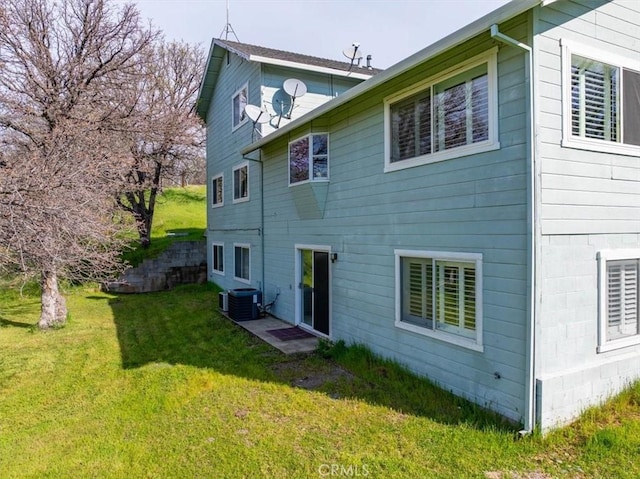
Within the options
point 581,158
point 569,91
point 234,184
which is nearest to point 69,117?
point 234,184

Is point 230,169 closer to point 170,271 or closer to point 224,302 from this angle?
point 224,302

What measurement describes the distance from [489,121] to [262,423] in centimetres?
448

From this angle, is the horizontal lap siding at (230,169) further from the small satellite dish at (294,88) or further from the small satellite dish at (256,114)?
the small satellite dish at (294,88)

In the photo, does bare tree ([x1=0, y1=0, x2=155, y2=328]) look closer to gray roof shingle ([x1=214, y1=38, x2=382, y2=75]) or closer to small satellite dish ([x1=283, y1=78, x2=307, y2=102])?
gray roof shingle ([x1=214, y1=38, x2=382, y2=75])

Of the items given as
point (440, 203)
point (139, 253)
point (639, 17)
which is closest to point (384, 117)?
point (440, 203)

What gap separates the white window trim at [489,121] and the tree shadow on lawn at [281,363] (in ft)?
10.2

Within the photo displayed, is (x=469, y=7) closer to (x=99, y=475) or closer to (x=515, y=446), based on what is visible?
(x=515, y=446)

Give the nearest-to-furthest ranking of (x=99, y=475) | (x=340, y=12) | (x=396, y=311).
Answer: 1. (x=99, y=475)
2. (x=396, y=311)
3. (x=340, y=12)

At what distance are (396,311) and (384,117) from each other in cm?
308

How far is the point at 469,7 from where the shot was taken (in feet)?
30.9

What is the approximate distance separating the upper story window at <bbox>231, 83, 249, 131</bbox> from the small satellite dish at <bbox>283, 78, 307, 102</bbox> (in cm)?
212

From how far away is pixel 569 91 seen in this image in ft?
15.2

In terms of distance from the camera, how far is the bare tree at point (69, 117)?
6.03 meters

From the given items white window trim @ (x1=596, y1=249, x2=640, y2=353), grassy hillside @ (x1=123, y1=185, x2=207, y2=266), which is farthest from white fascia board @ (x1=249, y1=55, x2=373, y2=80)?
grassy hillside @ (x1=123, y1=185, x2=207, y2=266)
